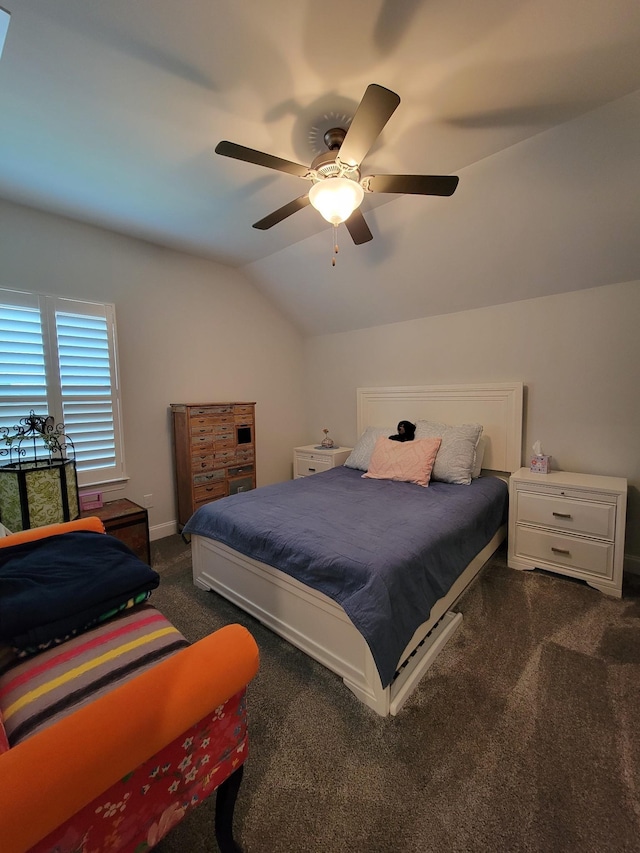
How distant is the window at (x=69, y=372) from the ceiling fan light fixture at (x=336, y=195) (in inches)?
88.0

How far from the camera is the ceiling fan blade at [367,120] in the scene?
50.4 inches

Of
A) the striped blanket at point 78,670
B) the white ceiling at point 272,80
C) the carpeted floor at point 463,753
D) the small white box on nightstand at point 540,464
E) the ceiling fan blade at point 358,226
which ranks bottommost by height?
the carpeted floor at point 463,753

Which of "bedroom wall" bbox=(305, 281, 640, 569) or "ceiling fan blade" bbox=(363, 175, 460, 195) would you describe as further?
"bedroom wall" bbox=(305, 281, 640, 569)

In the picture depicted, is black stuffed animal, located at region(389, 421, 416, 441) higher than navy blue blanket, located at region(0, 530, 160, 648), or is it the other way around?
black stuffed animal, located at region(389, 421, 416, 441)

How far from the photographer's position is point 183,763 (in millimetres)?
875

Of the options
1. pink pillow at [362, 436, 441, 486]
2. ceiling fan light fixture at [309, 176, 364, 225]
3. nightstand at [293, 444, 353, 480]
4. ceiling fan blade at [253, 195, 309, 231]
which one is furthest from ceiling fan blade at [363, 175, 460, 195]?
nightstand at [293, 444, 353, 480]

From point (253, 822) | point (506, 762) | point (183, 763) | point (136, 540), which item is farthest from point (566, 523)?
point (136, 540)

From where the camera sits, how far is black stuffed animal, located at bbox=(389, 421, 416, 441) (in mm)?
3258

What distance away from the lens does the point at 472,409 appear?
329cm

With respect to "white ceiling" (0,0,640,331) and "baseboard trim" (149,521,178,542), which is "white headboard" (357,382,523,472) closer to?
"white ceiling" (0,0,640,331)

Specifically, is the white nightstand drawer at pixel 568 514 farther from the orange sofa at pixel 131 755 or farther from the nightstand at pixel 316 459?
the orange sofa at pixel 131 755

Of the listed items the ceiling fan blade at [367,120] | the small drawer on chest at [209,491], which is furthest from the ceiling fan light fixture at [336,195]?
the small drawer on chest at [209,491]

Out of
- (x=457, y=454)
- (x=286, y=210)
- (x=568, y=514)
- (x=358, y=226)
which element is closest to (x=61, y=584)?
(x=286, y=210)

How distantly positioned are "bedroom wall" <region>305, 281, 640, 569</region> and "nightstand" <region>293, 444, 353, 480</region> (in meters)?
1.09
